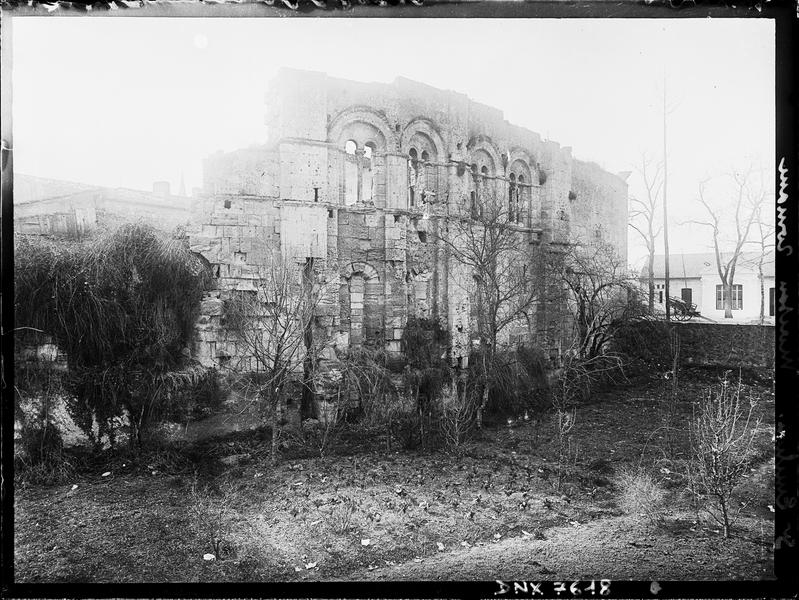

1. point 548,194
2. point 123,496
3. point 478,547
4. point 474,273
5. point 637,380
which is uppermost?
point 548,194

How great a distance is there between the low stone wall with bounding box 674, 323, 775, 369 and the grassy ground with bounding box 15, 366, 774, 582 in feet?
1.07

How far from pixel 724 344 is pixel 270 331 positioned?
664 centimetres

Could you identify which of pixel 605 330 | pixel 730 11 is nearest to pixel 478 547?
pixel 605 330

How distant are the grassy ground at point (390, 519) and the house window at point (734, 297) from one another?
44.6 inches

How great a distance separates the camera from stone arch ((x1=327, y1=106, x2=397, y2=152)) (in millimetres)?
6871

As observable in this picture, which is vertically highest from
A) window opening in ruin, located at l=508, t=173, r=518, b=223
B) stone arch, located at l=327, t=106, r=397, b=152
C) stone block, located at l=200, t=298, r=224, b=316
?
stone arch, located at l=327, t=106, r=397, b=152

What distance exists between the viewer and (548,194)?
766cm

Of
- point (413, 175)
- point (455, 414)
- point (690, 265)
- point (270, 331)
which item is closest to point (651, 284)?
point (690, 265)

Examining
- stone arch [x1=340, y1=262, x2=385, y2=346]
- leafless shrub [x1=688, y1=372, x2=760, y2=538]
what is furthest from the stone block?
leafless shrub [x1=688, y1=372, x2=760, y2=538]

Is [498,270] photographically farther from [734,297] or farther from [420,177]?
[734,297]

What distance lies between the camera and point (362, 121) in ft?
23.5

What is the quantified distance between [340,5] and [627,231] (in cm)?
528

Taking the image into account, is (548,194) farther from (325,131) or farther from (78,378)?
(78,378)

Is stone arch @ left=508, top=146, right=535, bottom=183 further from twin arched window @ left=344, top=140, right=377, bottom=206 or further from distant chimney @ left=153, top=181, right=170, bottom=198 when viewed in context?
distant chimney @ left=153, top=181, right=170, bottom=198
